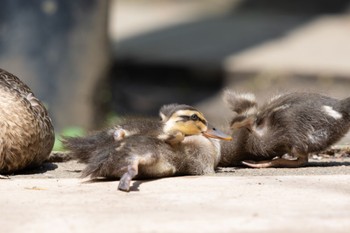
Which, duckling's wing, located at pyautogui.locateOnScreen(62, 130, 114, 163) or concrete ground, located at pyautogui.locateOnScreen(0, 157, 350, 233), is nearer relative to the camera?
concrete ground, located at pyautogui.locateOnScreen(0, 157, 350, 233)

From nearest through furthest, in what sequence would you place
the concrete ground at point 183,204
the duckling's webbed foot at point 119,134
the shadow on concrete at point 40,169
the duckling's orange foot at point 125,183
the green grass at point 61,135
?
the concrete ground at point 183,204, the duckling's orange foot at point 125,183, the duckling's webbed foot at point 119,134, the shadow on concrete at point 40,169, the green grass at point 61,135

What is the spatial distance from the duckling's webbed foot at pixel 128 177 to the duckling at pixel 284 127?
1.14 meters

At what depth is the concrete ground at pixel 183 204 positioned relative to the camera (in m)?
4.23

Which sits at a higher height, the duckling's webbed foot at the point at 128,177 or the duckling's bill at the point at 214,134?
the duckling's bill at the point at 214,134

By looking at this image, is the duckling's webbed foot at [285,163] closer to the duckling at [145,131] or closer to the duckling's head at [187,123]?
the duckling's head at [187,123]

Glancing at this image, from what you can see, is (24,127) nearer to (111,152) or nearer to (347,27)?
(111,152)

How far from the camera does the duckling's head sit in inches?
217

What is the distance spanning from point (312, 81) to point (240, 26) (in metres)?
3.56

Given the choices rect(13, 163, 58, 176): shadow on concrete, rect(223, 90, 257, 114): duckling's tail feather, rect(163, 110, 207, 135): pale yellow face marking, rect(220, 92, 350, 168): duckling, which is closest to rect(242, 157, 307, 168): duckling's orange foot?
rect(220, 92, 350, 168): duckling

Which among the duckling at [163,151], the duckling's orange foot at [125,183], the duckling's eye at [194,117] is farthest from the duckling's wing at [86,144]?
the duckling's orange foot at [125,183]

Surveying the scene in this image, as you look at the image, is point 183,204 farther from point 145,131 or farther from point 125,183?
point 145,131

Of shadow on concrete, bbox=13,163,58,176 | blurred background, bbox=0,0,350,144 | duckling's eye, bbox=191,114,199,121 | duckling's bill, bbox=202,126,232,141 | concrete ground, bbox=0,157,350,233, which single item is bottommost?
concrete ground, bbox=0,157,350,233

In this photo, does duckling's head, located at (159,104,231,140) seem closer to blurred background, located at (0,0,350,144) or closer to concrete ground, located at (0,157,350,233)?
concrete ground, located at (0,157,350,233)

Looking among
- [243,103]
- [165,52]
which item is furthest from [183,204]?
[165,52]
